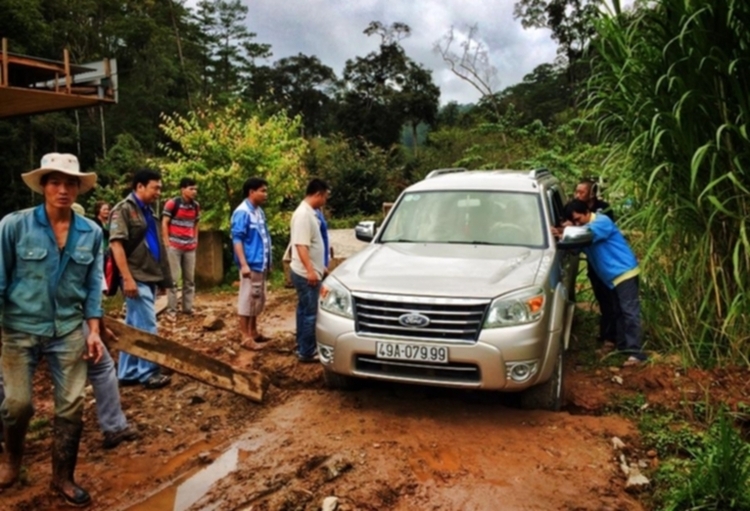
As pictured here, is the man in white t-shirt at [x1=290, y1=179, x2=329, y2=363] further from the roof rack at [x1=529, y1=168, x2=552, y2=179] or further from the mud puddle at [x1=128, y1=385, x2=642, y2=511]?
the roof rack at [x1=529, y1=168, x2=552, y2=179]

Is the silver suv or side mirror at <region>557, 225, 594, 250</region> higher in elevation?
side mirror at <region>557, 225, 594, 250</region>

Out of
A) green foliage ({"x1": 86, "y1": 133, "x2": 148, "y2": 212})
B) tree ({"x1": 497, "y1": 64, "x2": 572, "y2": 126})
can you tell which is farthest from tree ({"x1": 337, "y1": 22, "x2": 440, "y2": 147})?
green foliage ({"x1": 86, "y1": 133, "x2": 148, "y2": 212})

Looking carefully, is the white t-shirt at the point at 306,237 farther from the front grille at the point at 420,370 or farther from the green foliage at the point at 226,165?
the green foliage at the point at 226,165

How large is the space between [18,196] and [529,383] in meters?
32.1

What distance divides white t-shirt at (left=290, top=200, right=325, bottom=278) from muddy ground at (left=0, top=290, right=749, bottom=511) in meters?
0.97

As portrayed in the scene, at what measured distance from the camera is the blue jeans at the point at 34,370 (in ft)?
10.5

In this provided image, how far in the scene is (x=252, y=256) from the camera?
235 inches

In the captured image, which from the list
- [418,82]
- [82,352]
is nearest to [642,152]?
[82,352]

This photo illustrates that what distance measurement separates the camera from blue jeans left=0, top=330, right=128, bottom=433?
12.3 ft

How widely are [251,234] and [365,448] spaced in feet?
9.61

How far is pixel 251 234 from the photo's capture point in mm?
5953

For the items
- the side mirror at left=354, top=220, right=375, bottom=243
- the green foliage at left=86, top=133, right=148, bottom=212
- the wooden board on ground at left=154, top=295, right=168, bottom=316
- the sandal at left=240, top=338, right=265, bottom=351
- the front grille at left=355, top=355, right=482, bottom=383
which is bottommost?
the sandal at left=240, top=338, right=265, bottom=351

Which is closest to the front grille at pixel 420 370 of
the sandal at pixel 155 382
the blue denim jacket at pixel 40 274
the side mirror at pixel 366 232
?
the side mirror at pixel 366 232

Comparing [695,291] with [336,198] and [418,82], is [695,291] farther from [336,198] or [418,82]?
[418,82]
